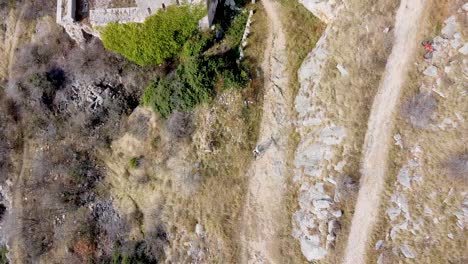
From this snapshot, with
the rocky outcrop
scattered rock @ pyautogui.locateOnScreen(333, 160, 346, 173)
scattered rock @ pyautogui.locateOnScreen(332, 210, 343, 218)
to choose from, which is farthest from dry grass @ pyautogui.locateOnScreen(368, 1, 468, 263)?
the rocky outcrop

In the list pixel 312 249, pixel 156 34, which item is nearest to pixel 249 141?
pixel 312 249

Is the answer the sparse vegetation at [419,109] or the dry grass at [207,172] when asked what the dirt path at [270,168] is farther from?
the sparse vegetation at [419,109]

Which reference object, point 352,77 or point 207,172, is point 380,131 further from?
point 207,172

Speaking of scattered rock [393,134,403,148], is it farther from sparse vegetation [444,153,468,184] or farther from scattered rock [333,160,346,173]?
scattered rock [333,160,346,173]

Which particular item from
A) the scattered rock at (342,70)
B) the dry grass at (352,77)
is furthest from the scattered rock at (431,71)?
the scattered rock at (342,70)

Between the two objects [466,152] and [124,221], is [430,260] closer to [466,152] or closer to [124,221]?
[466,152]

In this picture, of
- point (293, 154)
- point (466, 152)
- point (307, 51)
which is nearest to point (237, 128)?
point (293, 154)
